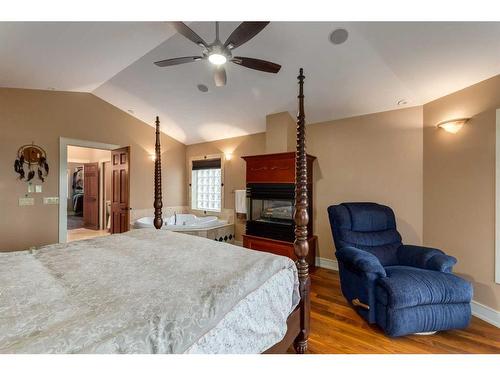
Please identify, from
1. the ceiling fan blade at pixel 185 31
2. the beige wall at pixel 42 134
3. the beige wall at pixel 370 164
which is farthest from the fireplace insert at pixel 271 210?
the beige wall at pixel 42 134

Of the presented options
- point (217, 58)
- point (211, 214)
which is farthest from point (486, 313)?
point (211, 214)

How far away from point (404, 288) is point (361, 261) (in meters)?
0.38

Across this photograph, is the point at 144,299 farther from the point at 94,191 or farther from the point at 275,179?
the point at 94,191

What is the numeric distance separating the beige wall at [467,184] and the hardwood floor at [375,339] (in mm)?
475

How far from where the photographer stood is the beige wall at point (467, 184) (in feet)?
7.56

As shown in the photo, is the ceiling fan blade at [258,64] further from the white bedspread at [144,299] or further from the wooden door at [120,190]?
the wooden door at [120,190]

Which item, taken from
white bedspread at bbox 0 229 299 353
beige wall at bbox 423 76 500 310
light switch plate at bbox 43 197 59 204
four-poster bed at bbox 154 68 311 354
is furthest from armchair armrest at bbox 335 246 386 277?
light switch plate at bbox 43 197 59 204

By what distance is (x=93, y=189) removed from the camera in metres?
6.59

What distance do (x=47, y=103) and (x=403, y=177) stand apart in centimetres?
545

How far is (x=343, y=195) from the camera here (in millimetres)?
3605

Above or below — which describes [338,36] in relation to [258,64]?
above

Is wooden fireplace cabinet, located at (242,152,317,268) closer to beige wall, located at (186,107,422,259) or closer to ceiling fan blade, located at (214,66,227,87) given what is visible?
beige wall, located at (186,107,422,259)

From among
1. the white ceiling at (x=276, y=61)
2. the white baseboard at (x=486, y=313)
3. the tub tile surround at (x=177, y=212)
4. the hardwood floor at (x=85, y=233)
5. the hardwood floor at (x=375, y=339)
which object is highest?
the white ceiling at (x=276, y=61)

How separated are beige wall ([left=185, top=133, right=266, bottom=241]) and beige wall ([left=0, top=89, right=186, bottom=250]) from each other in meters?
1.87
